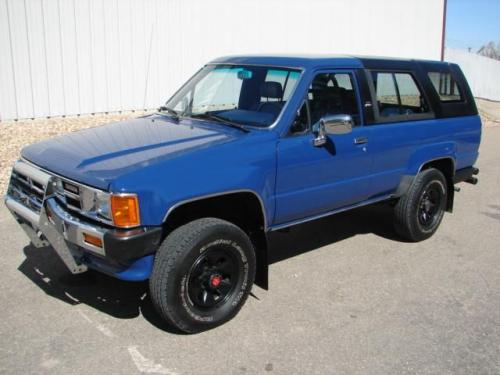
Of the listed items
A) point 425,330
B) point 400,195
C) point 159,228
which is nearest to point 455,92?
point 400,195

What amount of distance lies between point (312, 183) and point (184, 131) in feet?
3.68

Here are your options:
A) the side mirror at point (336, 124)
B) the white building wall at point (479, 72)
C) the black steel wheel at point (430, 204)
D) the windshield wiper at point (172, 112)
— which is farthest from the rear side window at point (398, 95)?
the white building wall at point (479, 72)

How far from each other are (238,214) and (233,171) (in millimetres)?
481

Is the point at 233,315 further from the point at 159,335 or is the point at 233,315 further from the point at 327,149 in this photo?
the point at 327,149

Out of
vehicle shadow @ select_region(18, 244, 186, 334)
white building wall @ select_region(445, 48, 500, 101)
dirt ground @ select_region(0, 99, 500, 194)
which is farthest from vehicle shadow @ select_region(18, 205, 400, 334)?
white building wall @ select_region(445, 48, 500, 101)

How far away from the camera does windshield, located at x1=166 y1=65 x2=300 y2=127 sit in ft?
14.3

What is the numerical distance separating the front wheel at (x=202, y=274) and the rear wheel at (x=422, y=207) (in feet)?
7.26

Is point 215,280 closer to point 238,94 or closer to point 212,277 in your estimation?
point 212,277

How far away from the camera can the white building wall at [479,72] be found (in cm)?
2236

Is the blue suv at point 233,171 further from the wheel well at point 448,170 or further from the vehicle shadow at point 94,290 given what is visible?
the vehicle shadow at point 94,290

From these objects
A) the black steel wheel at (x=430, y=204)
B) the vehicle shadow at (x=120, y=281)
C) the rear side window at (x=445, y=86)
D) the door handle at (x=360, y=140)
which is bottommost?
the vehicle shadow at (x=120, y=281)

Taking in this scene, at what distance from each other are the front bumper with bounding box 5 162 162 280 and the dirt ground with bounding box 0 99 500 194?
366cm

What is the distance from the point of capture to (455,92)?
5902 mm

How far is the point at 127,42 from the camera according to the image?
1141cm
